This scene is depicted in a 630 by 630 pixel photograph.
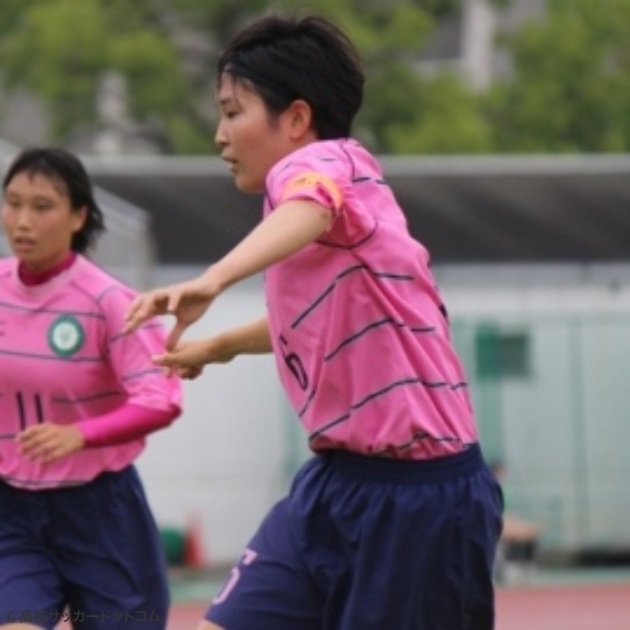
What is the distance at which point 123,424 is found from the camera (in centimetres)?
692

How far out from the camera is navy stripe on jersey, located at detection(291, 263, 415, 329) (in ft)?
18.4

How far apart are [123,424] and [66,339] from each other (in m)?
0.33

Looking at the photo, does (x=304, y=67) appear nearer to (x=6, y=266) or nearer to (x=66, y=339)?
(x=66, y=339)

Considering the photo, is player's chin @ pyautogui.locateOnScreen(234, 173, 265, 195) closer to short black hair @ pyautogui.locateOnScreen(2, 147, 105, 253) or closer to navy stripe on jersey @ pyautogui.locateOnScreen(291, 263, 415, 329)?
navy stripe on jersey @ pyautogui.locateOnScreen(291, 263, 415, 329)

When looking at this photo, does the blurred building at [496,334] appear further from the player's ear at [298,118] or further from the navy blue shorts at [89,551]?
the player's ear at [298,118]

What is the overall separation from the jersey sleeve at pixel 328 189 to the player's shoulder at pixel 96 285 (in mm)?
1710

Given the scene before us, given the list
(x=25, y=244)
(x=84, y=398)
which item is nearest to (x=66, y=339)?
(x=84, y=398)

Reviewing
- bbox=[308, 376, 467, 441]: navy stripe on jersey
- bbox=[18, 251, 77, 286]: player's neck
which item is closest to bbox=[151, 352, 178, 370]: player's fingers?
bbox=[308, 376, 467, 441]: navy stripe on jersey

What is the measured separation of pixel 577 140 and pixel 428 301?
92.6ft

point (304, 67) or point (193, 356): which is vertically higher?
point (304, 67)

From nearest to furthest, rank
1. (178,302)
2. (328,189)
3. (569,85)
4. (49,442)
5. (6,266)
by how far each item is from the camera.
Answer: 1. (178,302)
2. (328,189)
3. (49,442)
4. (6,266)
5. (569,85)

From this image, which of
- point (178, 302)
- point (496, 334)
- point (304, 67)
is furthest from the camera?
point (496, 334)

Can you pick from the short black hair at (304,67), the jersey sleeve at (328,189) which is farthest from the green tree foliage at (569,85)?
the jersey sleeve at (328,189)

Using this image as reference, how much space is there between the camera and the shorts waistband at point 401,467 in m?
5.70
